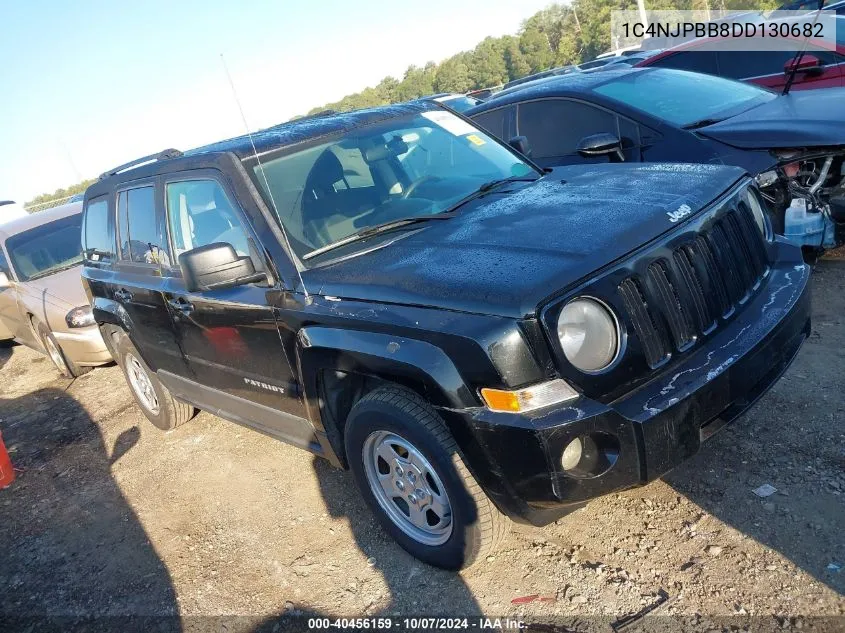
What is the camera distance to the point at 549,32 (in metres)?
66.8

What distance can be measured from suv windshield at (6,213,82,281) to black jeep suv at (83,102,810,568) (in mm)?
4197

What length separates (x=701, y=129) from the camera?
5.11 m

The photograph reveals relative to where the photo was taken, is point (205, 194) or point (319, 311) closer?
point (319, 311)

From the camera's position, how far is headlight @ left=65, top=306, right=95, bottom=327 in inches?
261

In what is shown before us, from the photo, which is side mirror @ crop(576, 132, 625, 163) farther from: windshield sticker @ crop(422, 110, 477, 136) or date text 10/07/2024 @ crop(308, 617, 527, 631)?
date text 10/07/2024 @ crop(308, 617, 527, 631)

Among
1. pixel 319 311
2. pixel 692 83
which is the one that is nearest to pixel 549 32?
pixel 692 83

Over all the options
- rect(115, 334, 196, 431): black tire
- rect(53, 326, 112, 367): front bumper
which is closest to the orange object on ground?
rect(115, 334, 196, 431): black tire

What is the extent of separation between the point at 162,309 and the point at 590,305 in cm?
277

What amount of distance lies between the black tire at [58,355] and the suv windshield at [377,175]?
492 centimetres

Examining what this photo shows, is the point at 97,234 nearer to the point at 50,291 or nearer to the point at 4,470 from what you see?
the point at 4,470

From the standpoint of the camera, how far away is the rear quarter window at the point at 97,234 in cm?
490

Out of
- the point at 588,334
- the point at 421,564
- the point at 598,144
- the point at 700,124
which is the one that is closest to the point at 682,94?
the point at 700,124

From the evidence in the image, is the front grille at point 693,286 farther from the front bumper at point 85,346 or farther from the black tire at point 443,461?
the front bumper at point 85,346

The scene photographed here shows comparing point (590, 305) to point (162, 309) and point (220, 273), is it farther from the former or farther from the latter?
point (162, 309)
